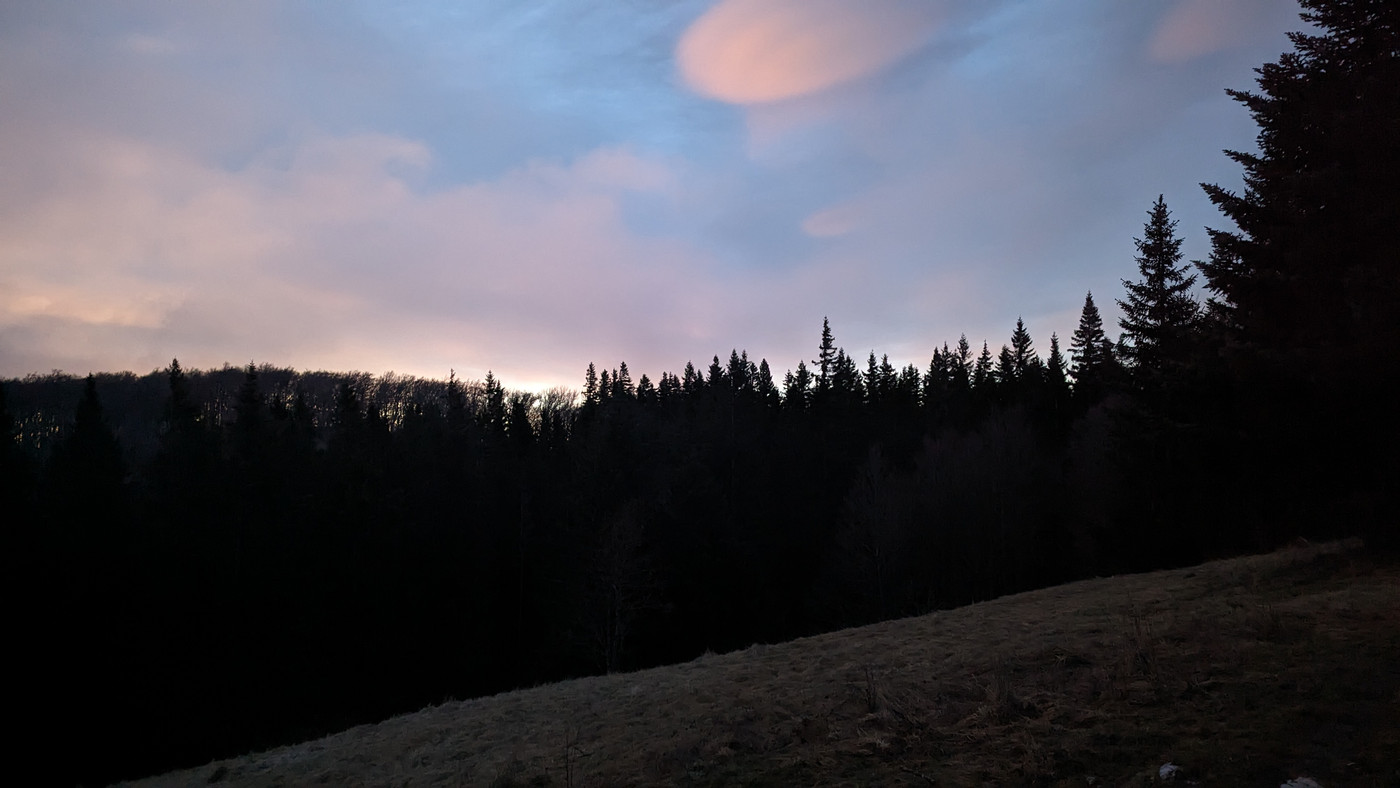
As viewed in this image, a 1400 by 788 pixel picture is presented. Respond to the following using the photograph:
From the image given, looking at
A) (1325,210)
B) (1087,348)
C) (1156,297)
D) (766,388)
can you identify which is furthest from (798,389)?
(1325,210)

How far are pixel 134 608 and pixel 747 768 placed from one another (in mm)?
41231

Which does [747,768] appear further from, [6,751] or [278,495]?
[278,495]

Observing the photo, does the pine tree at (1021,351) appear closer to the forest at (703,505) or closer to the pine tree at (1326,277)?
the forest at (703,505)

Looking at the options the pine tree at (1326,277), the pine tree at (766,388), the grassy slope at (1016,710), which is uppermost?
the pine tree at (766,388)

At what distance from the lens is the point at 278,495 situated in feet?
150

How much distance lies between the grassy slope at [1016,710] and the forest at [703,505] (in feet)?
13.3

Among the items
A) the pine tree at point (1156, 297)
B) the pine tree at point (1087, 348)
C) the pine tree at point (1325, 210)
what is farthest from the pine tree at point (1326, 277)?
the pine tree at point (1087, 348)

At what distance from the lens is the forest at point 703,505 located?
41.2 ft

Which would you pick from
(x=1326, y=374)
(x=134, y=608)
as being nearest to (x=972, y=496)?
(x=1326, y=374)

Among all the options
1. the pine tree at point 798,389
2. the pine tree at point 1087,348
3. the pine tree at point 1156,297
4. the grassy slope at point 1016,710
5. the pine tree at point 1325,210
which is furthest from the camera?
the pine tree at point 798,389

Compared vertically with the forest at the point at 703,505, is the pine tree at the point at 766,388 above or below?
above

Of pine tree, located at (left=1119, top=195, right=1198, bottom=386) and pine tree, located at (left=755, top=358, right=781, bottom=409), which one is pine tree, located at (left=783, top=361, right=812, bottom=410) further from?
pine tree, located at (left=1119, top=195, right=1198, bottom=386)

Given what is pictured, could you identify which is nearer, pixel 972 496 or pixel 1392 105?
pixel 1392 105

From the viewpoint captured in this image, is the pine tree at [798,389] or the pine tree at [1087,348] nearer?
the pine tree at [1087,348]
